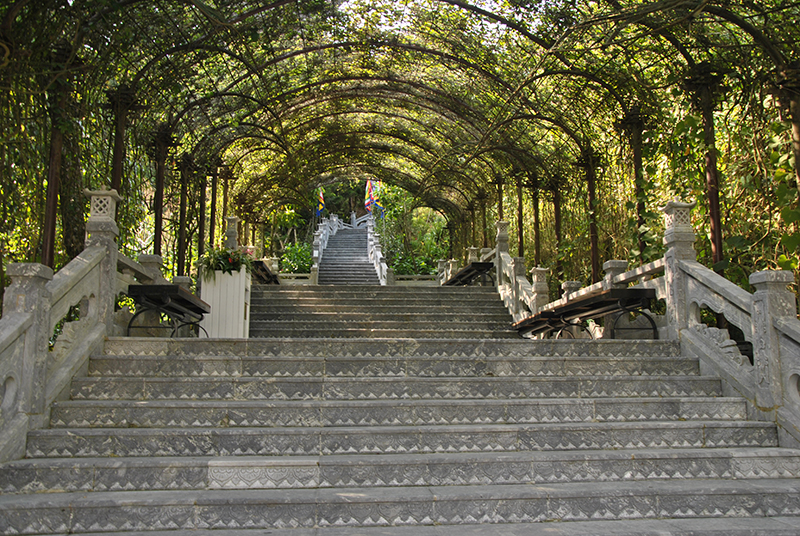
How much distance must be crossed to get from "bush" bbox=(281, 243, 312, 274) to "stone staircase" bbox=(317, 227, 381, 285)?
1.96 feet

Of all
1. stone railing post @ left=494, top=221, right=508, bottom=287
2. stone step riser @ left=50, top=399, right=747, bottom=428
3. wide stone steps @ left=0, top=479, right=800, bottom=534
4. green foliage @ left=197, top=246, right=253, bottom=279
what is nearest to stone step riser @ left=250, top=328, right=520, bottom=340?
stone railing post @ left=494, top=221, right=508, bottom=287

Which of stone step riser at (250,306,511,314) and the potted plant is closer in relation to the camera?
the potted plant

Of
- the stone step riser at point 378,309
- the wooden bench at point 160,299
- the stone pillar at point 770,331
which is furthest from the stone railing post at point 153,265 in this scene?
the stone pillar at point 770,331

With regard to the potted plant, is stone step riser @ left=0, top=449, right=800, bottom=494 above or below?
below

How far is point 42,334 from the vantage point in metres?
3.92

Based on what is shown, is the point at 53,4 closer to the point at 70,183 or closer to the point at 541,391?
the point at 70,183

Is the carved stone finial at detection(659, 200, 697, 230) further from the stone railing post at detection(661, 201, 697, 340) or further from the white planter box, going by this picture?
the white planter box

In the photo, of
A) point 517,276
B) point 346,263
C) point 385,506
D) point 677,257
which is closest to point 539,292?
point 517,276

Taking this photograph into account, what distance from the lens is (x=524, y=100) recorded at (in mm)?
9766

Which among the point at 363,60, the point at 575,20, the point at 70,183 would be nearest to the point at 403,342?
the point at 70,183

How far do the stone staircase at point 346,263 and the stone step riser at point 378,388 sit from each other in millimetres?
14084

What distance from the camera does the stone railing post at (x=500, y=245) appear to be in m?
10.4

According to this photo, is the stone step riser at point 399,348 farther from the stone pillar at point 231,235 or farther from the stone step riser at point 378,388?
the stone pillar at point 231,235

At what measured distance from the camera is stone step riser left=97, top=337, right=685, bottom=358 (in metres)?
4.92
